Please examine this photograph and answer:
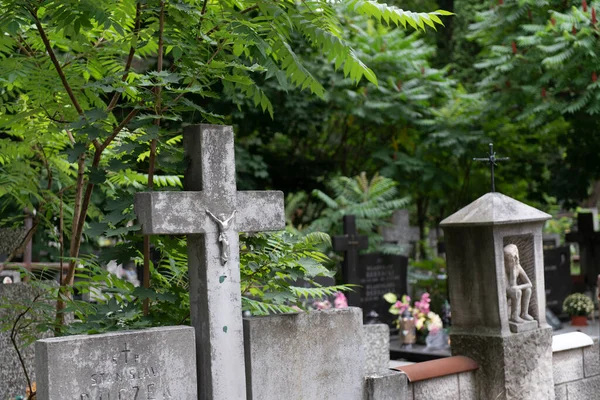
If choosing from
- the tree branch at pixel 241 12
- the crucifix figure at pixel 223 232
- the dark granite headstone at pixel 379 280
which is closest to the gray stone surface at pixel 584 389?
the crucifix figure at pixel 223 232

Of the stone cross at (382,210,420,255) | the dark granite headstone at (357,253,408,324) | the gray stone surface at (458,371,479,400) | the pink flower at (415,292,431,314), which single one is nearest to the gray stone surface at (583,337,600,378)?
the gray stone surface at (458,371,479,400)

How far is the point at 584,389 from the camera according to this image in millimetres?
7438

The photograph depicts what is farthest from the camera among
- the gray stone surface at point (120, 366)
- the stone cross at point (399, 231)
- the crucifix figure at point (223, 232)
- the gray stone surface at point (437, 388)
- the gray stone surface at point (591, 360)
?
the stone cross at point (399, 231)

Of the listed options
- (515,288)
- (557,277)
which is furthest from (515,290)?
(557,277)

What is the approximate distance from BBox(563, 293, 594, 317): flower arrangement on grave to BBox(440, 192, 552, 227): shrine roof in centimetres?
971

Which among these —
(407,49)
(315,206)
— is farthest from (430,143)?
(315,206)

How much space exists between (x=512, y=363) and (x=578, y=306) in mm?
9970

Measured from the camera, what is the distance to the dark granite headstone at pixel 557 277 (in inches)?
669

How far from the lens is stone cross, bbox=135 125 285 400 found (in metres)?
4.38

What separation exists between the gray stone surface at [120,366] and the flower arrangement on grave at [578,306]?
503 inches

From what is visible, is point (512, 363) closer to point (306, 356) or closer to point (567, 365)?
point (567, 365)

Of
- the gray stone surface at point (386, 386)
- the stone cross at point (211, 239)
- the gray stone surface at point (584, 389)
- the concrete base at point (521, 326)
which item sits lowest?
the gray stone surface at point (584, 389)

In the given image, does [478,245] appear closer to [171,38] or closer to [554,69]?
[171,38]

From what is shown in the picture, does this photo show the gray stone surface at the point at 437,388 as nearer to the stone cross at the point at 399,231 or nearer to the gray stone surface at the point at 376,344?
the gray stone surface at the point at 376,344
